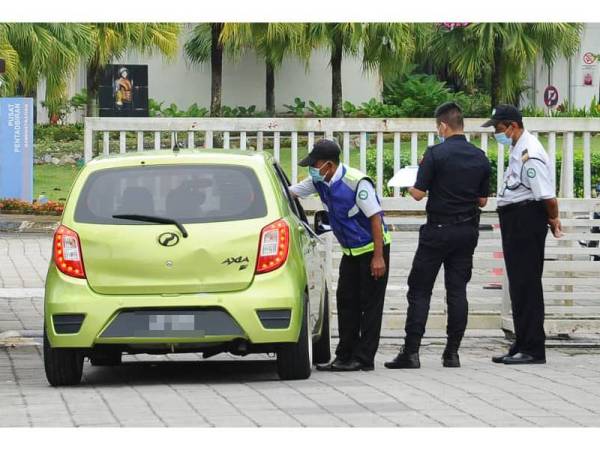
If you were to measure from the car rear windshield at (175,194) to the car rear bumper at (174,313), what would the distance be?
48 cm

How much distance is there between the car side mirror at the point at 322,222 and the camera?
11.1 meters

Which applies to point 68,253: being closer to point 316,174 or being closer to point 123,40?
point 316,174

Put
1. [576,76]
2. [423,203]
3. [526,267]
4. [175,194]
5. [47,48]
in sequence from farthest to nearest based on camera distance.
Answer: [576,76] → [47,48] → [423,203] → [526,267] → [175,194]

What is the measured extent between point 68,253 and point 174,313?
2.53ft

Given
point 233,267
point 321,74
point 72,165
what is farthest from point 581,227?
point 321,74

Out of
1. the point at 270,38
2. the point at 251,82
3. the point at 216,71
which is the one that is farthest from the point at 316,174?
the point at 251,82

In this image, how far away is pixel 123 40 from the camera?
1553 inches

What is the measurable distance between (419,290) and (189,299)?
2227 millimetres

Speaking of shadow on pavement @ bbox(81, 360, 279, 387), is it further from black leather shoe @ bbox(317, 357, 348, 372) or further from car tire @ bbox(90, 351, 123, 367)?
black leather shoe @ bbox(317, 357, 348, 372)

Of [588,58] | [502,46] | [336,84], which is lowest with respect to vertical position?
[336,84]

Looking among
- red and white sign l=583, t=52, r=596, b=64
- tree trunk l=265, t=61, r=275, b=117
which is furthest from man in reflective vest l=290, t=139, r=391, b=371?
red and white sign l=583, t=52, r=596, b=64

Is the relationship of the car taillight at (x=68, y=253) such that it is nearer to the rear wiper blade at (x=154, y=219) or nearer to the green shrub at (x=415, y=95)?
the rear wiper blade at (x=154, y=219)

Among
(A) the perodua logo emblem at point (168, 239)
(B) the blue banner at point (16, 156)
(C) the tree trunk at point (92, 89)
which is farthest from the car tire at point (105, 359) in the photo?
(C) the tree trunk at point (92, 89)

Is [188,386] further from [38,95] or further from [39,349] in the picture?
[38,95]
